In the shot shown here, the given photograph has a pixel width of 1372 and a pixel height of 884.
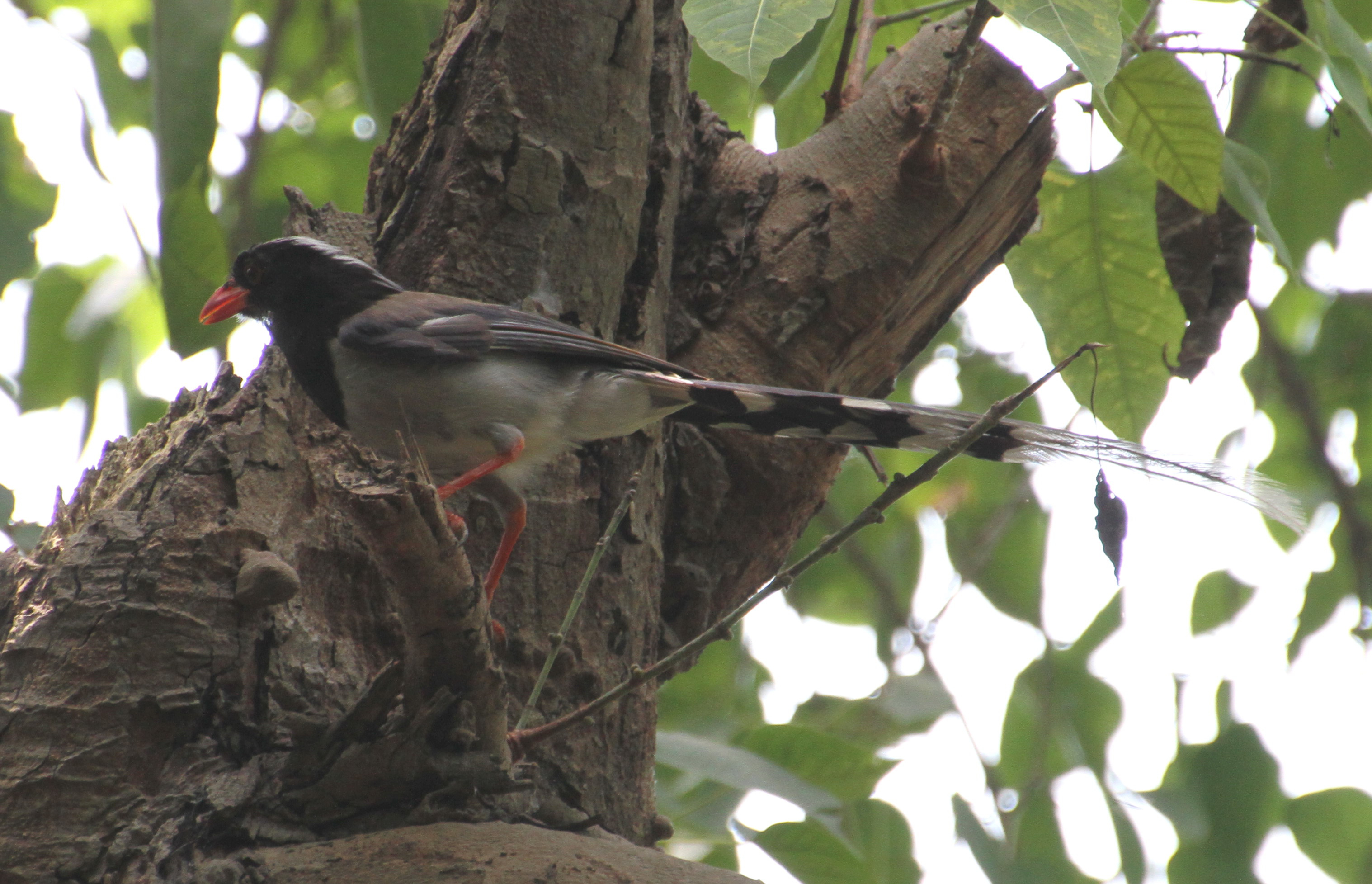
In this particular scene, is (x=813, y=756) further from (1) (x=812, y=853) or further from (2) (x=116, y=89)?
(2) (x=116, y=89)

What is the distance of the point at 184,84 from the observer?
3.30m

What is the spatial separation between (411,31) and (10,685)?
9.26ft

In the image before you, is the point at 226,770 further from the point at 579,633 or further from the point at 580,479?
the point at 580,479

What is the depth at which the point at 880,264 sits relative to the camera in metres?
3.59

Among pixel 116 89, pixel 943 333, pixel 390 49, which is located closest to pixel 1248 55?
pixel 390 49

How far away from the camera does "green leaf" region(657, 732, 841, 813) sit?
11.6 ft

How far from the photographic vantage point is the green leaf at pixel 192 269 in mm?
3764

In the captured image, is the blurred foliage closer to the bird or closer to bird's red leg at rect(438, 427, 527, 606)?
the bird

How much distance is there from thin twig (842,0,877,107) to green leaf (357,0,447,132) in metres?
1.52

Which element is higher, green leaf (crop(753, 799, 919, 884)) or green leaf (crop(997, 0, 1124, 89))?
green leaf (crop(997, 0, 1124, 89))

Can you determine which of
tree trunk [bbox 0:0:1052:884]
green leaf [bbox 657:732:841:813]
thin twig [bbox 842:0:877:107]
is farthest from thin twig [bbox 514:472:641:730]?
thin twig [bbox 842:0:877:107]

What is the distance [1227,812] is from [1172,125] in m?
2.71

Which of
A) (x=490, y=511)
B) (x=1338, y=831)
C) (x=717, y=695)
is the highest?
(x=717, y=695)

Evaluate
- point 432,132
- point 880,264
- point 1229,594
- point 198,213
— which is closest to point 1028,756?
point 1229,594
